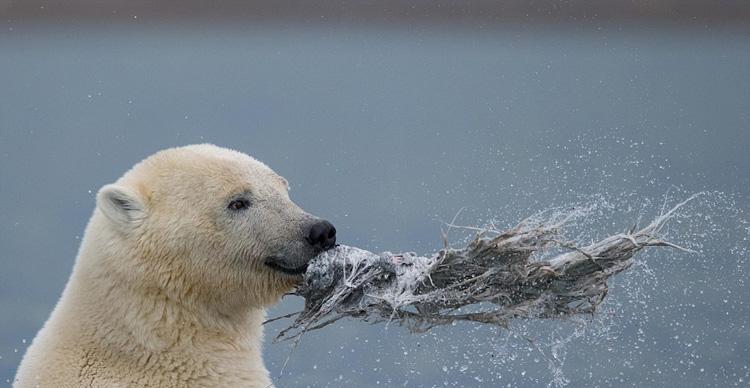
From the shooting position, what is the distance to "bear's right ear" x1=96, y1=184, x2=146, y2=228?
7586 mm

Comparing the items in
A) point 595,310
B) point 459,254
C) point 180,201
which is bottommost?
point 595,310

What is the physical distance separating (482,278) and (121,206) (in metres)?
2.10

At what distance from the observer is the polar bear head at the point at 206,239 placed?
755 centimetres

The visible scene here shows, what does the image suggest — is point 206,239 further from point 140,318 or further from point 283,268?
point 140,318

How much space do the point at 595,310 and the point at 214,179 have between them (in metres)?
2.33

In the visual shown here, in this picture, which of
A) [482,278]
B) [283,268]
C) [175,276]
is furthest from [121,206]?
[482,278]

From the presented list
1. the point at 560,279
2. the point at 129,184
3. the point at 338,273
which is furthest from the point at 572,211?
the point at 129,184

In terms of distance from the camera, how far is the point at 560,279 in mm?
7703

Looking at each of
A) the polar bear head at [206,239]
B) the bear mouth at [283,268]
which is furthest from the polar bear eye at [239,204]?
the bear mouth at [283,268]

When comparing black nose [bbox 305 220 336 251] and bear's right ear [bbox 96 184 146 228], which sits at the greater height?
bear's right ear [bbox 96 184 146 228]

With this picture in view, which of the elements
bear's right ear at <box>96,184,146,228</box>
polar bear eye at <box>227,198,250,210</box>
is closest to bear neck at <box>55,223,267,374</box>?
bear's right ear at <box>96,184,146,228</box>

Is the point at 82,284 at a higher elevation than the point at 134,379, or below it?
higher

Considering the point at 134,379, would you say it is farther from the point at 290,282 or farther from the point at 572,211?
the point at 572,211

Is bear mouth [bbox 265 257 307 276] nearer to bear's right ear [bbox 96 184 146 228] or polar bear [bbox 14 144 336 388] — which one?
polar bear [bbox 14 144 336 388]
